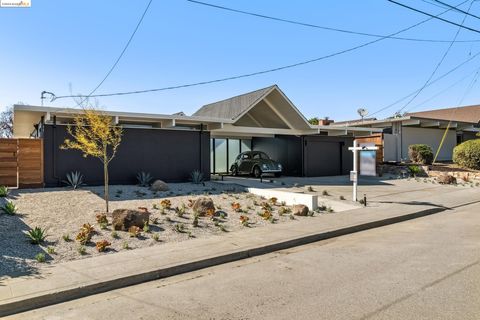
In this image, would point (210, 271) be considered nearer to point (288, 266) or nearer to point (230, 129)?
point (288, 266)

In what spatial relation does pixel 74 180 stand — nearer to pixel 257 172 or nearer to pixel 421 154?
pixel 257 172

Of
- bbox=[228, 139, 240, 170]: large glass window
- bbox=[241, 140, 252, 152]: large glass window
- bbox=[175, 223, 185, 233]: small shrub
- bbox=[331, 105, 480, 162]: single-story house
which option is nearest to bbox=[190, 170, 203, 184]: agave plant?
bbox=[175, 223, 185, 233]: small shrub

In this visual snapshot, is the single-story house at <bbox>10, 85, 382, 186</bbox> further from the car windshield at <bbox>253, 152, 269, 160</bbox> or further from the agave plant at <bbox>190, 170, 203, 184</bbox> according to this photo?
the car windshield at <bbox>253, 152, 269, 160</bbox>

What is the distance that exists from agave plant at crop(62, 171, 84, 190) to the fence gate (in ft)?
3.06

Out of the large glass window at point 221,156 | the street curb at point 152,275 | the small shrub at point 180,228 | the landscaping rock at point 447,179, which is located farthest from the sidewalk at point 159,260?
the large glass window at point 221,156

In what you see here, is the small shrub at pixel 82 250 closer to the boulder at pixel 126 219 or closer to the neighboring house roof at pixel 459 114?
the boulder at pixel 126 219

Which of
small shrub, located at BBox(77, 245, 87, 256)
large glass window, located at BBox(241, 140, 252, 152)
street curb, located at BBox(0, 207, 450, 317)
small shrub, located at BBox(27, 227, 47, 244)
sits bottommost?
street curb, located at BBox(0, 207, 450, 317)

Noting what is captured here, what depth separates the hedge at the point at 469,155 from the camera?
2420 cm

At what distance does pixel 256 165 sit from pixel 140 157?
7.69 meters

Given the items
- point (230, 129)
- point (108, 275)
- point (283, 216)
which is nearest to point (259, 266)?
point (108, 275)

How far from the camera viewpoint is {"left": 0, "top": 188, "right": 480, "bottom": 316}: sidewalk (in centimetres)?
549

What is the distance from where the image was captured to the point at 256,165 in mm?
23281

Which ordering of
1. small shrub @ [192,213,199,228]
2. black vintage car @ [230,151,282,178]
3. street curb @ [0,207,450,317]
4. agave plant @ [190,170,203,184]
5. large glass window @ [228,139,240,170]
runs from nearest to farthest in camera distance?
street curb @ [0,207,450,317], small shrub @ [192,213,199,228], agave plant @ [190,170,203,184], black vintage car @ [230,151,282,178], large glass window @ [228,139,240,170]

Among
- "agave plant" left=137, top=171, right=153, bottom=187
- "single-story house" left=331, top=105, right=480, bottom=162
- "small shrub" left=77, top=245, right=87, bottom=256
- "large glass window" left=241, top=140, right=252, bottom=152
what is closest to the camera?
"small shrub" left=77, top=245, right=87, bottom=256
